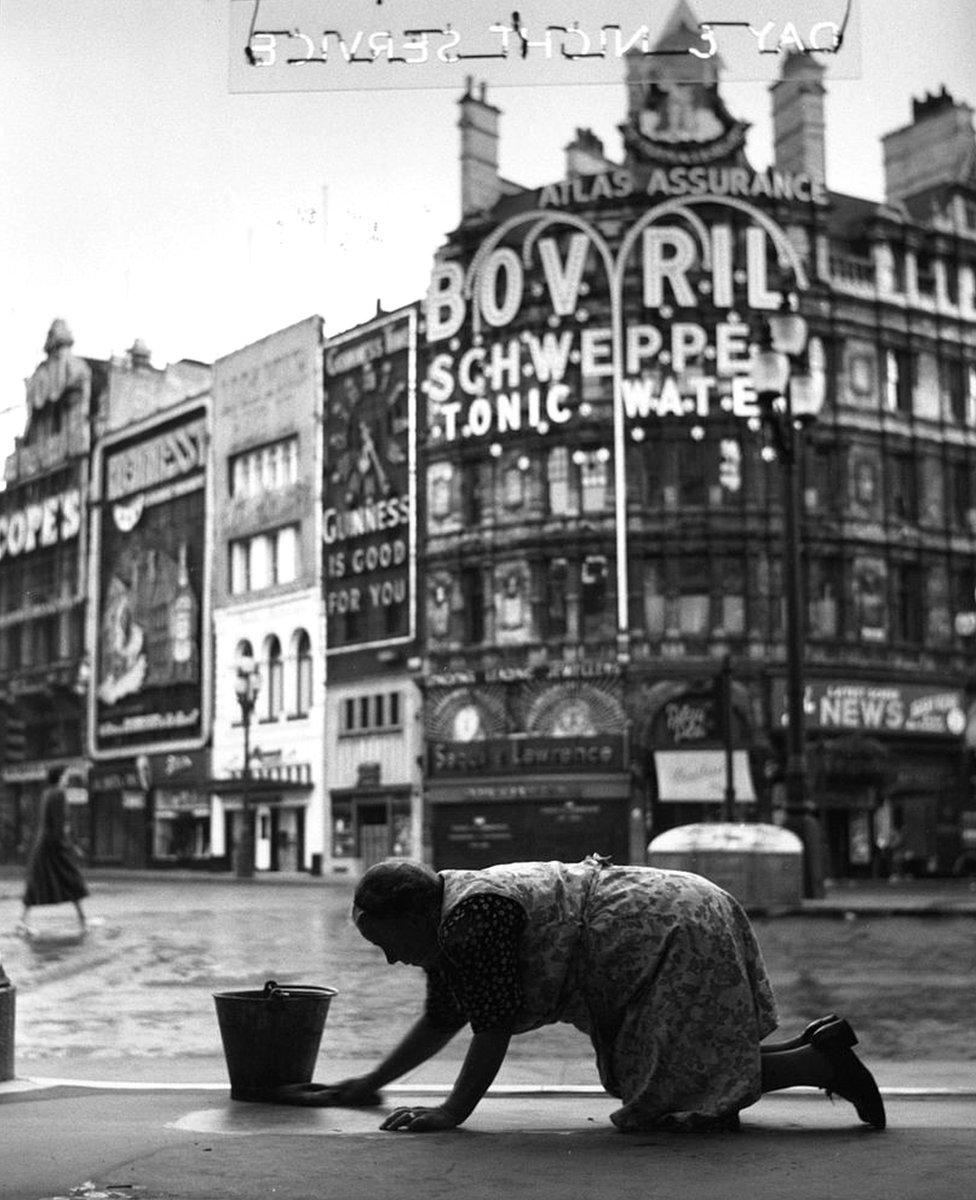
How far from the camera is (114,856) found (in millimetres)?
57406

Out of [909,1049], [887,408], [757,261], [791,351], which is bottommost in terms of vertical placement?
[909,1049]

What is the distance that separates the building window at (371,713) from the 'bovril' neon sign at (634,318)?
762 centimetres

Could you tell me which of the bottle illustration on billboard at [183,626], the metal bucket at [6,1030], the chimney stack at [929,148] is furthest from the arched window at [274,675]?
the metal bucket at [6,1030]

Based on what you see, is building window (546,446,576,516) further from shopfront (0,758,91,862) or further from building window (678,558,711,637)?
shopfront (0,758,91,862)

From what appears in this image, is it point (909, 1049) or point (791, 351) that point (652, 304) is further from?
point (909, 1049)

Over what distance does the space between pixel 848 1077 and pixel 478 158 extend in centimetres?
4628

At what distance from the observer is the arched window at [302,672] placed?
50.9 metres

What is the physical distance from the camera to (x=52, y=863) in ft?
62.3

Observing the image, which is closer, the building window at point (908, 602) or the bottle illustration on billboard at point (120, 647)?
the building window at point (908, 602)

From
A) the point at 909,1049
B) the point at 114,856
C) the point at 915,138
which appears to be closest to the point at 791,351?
the point at 909,1049

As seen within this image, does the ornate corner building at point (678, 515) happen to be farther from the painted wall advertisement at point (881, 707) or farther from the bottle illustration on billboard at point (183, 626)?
the bottle illustration on billboard at point (183, 626)

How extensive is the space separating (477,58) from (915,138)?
46.8 m

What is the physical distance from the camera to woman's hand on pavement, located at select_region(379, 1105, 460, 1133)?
5.16 m

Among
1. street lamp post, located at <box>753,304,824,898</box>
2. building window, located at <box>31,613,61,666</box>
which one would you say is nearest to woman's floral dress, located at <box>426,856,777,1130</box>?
street lamp post, located at <box>753,304,824,898</box>
